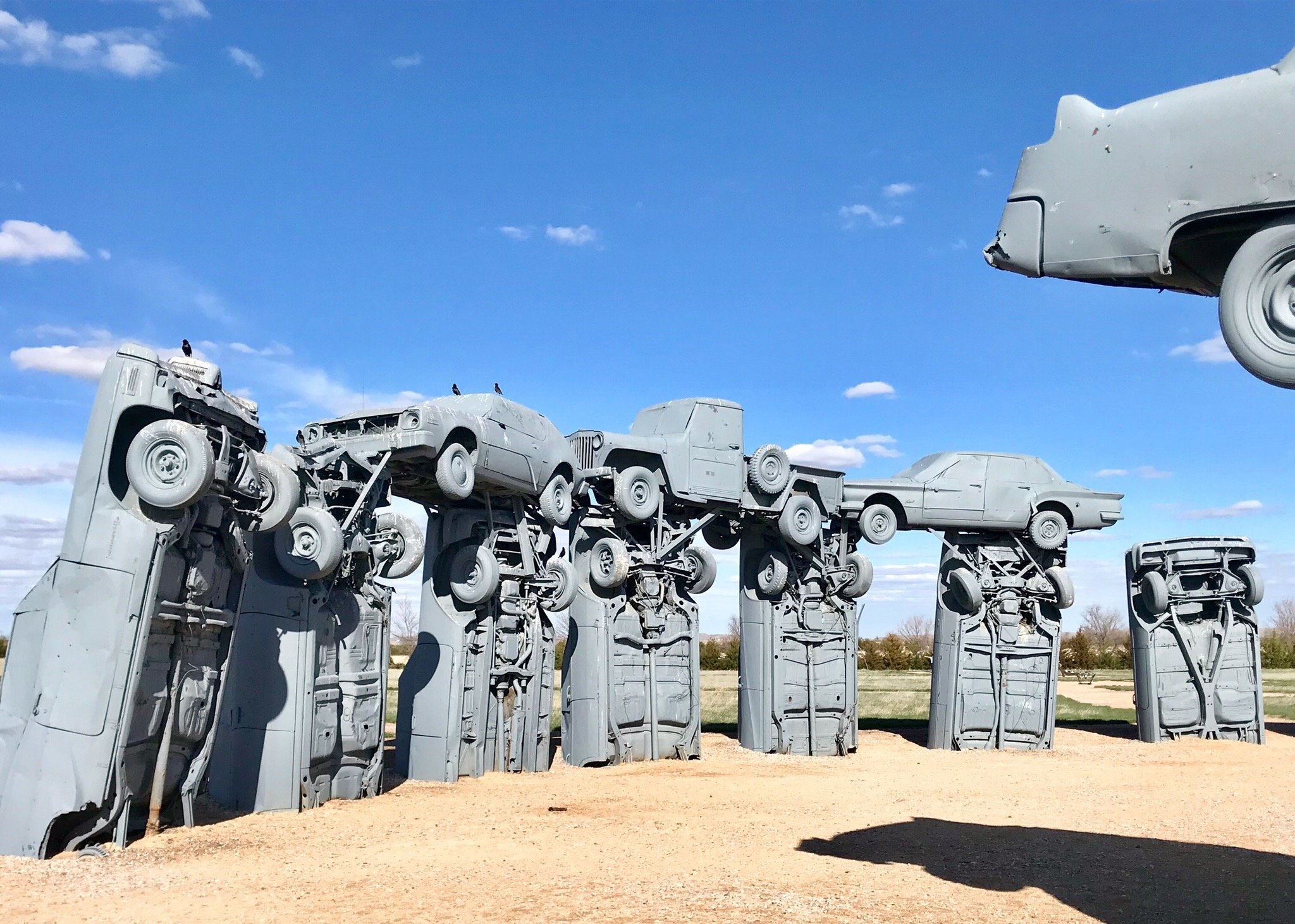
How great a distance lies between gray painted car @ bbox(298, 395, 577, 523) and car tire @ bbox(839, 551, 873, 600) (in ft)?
23.7

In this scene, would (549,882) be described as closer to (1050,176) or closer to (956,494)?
(1050,176)

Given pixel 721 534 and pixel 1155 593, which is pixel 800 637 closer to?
pixel 721 534

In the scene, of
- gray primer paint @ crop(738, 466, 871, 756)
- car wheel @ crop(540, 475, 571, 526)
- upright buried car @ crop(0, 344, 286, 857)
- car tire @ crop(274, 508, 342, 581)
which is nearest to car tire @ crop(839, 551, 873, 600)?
gray primer paint @ crop(738, 466, 871, 756)

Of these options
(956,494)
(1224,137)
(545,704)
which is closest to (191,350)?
(545,704)

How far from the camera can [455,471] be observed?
54.1ft

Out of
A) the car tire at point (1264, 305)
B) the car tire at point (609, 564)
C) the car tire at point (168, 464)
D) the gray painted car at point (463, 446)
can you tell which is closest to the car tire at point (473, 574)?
the gray painted car at point (463, 446)

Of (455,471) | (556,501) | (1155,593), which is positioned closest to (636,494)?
(556,501)

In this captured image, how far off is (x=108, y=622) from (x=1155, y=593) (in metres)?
21.9

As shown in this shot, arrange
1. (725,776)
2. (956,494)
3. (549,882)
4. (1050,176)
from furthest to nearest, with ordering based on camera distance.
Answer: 1. (956,494)
2. (725,776)
3. (549,882)
4. (1050,176)

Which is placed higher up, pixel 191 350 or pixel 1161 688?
pixel 191 350

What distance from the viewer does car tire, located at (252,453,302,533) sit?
516 inches

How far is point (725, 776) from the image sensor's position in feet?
62.6

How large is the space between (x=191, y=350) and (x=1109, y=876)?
1164 centimetres

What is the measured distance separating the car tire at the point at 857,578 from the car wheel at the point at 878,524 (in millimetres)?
511
